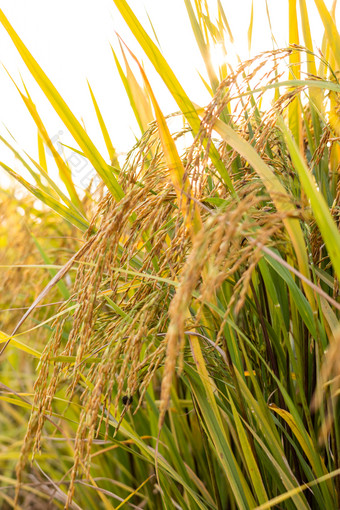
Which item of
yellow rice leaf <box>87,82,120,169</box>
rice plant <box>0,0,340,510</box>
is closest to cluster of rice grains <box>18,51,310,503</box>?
rice plant <box>0,0,340,510</box>

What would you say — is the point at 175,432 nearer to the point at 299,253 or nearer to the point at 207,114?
the point at 299,253

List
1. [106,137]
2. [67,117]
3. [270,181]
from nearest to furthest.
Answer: [270,181], [67,117], [106,137]

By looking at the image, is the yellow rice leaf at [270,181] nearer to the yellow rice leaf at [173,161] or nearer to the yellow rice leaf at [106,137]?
the yellow rice leaf at [173,161]

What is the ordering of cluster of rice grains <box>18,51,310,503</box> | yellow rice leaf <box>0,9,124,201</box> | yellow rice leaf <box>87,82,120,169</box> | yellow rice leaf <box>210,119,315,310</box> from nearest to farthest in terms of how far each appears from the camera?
cluster of rice grains <box>18,51,310,503</box>, yellow rice leaf <box>210,119,315,310</box>, yellow rice leaf <box>0,9,124,201</box>, yellow rice leaf <box>87,82,120,169</box>

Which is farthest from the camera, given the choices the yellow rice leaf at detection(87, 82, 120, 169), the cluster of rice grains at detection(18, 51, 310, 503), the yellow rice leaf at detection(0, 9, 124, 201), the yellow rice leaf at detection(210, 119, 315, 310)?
the yellow rice leaf at detection(87, 82, 120, 169)

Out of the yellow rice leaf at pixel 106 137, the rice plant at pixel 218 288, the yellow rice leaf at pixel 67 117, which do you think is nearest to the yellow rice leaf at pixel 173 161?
the rice plant at pixel 218 288

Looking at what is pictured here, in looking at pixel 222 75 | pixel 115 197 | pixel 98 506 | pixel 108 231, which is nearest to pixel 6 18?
pixel 115 197

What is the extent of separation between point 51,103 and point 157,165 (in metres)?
0.25

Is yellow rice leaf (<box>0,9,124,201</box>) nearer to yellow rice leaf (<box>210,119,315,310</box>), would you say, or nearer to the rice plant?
the rice plant

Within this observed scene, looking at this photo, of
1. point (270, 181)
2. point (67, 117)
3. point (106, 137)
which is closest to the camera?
point (270, 181)

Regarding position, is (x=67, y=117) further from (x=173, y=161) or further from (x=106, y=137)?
Result: (x=106, y=137)

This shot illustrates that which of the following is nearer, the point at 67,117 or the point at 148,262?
the point at 148,262

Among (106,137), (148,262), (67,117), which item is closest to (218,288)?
(148,262)

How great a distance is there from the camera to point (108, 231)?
0.54m
